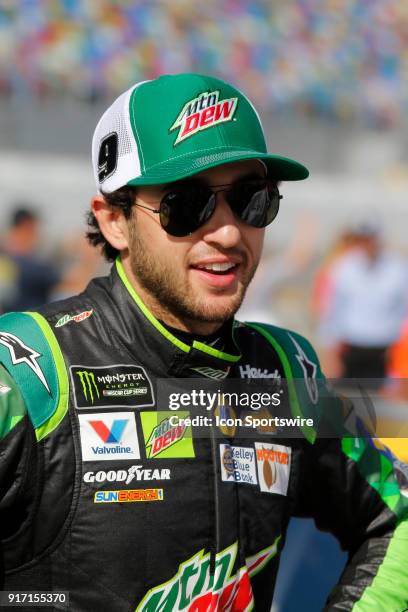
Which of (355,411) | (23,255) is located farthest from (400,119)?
(355,411)

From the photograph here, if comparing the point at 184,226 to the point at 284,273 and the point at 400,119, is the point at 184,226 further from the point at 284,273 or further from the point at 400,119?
the point at 400,119

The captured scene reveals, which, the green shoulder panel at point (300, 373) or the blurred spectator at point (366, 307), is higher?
the blurred spectator at point (366, 307)

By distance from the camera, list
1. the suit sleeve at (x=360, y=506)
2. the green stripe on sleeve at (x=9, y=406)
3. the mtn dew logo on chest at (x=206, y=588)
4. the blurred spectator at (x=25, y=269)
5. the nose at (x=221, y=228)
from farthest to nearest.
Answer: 1. the blurred spectator at (x=25, y=269)
2. the suit sleeve at (x=360, y=506)
3. the nose at (x=221, y=228)
4. the mtn dew logo on chest at (x=206, y=588)
5. the green stripe on sleeve at (x=9, y=406)

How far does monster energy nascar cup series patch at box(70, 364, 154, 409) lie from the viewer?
1667 millimetres

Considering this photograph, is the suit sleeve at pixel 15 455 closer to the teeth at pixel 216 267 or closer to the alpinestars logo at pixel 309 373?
the teeth at pixel 216 267

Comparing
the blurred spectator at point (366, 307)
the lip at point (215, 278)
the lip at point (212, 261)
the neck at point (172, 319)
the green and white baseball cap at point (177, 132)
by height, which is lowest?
the neck at point (172, 319)

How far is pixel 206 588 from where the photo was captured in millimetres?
1690

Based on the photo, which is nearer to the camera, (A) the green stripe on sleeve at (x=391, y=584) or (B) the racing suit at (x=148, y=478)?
(B) the racing suit at (x=148, y=478)

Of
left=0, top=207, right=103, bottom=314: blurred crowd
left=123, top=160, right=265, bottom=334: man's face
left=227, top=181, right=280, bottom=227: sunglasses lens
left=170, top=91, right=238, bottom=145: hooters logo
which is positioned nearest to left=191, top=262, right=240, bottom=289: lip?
left=123, top=160, right=265, bottom=334: man's face

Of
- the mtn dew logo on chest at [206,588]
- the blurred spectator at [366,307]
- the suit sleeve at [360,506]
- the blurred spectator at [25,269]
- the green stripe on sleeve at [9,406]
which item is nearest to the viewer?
the green stripe on sleeve at [9,406]

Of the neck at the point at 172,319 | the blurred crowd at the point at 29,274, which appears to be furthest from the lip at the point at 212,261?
the blurred crowd at the point at 29,274

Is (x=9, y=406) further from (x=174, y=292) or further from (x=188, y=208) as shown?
(x=188, y=208)

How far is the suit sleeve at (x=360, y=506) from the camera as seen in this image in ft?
6.19

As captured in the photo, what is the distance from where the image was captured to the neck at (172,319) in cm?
183
